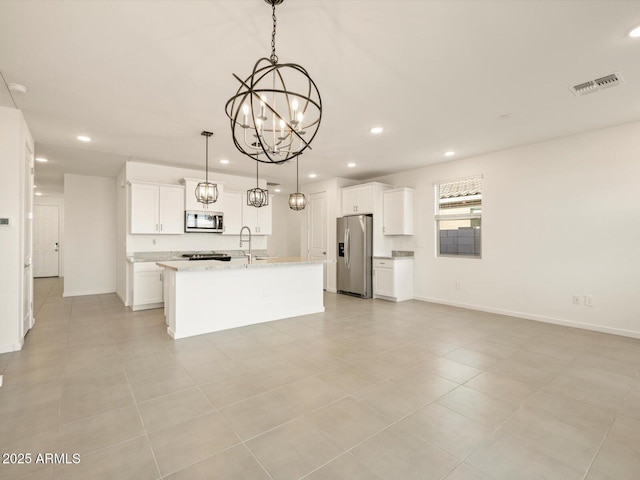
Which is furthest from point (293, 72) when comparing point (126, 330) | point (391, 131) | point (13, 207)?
point (126, 330)

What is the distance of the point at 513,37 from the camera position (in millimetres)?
2203

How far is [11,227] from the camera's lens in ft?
10.6

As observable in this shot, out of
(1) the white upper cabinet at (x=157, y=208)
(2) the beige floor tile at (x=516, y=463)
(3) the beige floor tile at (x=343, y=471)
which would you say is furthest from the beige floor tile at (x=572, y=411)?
(1) the white upper cabinet at (x=157, y=208)

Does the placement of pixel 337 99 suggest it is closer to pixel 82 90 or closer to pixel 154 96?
pixel 154 96

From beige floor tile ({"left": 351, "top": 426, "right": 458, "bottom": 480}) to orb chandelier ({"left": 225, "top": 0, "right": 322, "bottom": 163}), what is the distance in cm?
182

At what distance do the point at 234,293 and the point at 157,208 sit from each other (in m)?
2.51

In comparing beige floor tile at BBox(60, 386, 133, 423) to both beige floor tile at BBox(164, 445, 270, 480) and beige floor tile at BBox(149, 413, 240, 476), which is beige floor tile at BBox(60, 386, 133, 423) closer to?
beige floor tile at BBox(149, 413, 240, 476)

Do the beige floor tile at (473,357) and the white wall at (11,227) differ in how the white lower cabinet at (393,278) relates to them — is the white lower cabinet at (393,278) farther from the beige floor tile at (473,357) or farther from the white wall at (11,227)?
the white wall at (11,227)

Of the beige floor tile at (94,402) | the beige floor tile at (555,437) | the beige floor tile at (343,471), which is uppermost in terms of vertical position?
the beige floor tile at (94,402)

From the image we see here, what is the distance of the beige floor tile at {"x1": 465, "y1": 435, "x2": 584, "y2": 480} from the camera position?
1.61m

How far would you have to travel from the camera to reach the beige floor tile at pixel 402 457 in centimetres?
162

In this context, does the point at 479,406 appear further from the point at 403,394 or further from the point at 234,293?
the point at 234,293

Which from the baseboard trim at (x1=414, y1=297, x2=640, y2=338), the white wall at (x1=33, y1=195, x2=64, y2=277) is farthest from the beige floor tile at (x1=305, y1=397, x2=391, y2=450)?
the white wall at (x1=33, y1=195, x2=64, y2=277)

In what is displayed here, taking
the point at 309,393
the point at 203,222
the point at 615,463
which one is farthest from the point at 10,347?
the point at 615,463
